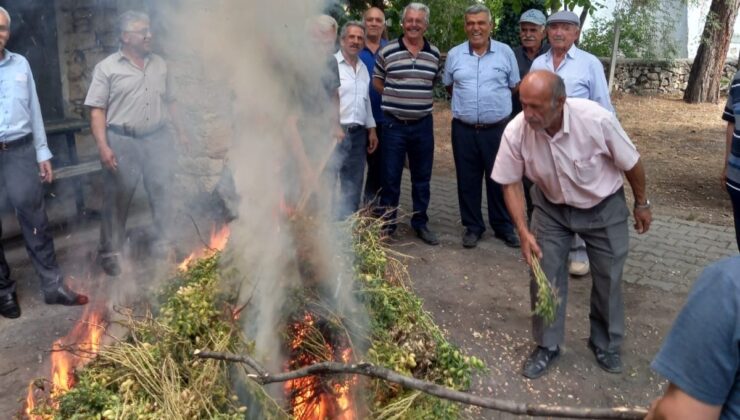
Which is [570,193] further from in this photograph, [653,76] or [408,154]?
[653,76]

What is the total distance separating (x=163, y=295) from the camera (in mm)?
3699

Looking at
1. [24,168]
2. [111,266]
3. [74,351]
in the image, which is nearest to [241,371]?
[74,351]

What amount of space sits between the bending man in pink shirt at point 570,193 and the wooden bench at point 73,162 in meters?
4.40

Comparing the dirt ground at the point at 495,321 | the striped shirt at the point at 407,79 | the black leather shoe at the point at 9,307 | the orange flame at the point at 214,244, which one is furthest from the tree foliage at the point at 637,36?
the black leather shoe at the point at 9,307

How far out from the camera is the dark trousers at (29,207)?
15.1 feet

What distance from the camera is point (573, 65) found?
5.32 meters

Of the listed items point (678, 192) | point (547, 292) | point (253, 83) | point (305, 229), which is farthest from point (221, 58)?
point (678, 192)

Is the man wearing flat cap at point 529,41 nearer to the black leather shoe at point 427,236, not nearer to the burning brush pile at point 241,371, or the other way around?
the black leather shoe at point 427,236

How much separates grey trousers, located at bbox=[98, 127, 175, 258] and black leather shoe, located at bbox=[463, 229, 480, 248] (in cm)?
299

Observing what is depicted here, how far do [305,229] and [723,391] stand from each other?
8.32 feet

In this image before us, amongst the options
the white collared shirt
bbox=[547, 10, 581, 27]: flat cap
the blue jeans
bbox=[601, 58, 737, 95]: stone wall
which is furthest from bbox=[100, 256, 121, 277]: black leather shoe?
bbox=[601, 58, 737, 95]: stone wall

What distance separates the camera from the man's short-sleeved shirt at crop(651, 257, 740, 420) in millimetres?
1470

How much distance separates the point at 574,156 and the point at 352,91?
2684 millimetres

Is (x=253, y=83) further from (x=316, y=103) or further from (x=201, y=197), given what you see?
(x=201, y=197)
